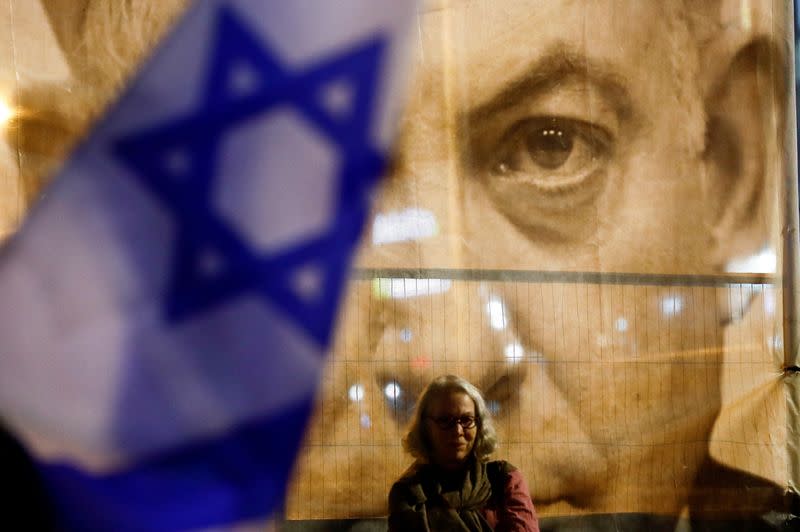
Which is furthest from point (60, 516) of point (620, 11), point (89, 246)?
point (620, 11)

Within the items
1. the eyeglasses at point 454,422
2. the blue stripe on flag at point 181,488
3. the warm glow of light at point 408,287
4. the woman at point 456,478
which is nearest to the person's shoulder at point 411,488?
the woman at point 456,478

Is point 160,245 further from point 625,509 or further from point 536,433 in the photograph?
point 625,509

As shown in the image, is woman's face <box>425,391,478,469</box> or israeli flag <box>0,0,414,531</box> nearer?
israeli flag <box>0,0,414,531</box>

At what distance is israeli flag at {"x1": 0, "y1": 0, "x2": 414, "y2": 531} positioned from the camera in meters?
2.09

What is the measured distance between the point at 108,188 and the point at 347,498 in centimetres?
111

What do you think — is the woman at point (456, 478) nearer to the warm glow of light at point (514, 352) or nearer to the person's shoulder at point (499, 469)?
the person's shoulder at point (499, 469)

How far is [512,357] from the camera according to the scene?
280 cm

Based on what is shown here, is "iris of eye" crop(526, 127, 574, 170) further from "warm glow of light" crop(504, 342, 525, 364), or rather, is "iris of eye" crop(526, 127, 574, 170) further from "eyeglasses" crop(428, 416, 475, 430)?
"eyeglasses" crop(428, 416, 475, 430)

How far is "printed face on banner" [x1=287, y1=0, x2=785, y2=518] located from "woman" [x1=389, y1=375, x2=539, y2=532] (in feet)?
1.18

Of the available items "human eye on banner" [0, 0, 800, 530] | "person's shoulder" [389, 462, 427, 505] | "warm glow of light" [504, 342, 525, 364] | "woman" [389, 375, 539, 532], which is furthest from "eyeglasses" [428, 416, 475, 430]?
"warm glow of light" [504, 342, 525, 364]

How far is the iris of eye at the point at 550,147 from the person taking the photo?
2.84 m

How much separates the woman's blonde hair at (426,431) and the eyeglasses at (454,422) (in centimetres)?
2

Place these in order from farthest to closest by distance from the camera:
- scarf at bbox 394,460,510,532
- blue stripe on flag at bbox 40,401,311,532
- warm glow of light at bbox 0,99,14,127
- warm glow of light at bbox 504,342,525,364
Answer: warm glow of light at bbox 504,342,525,364 → warm glow of light at bbox 0,99,14,127 → scarf at bbox 394,460,510,532 → blue stripe on flag at bbox 40,401,311,532

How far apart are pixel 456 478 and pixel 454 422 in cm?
14
